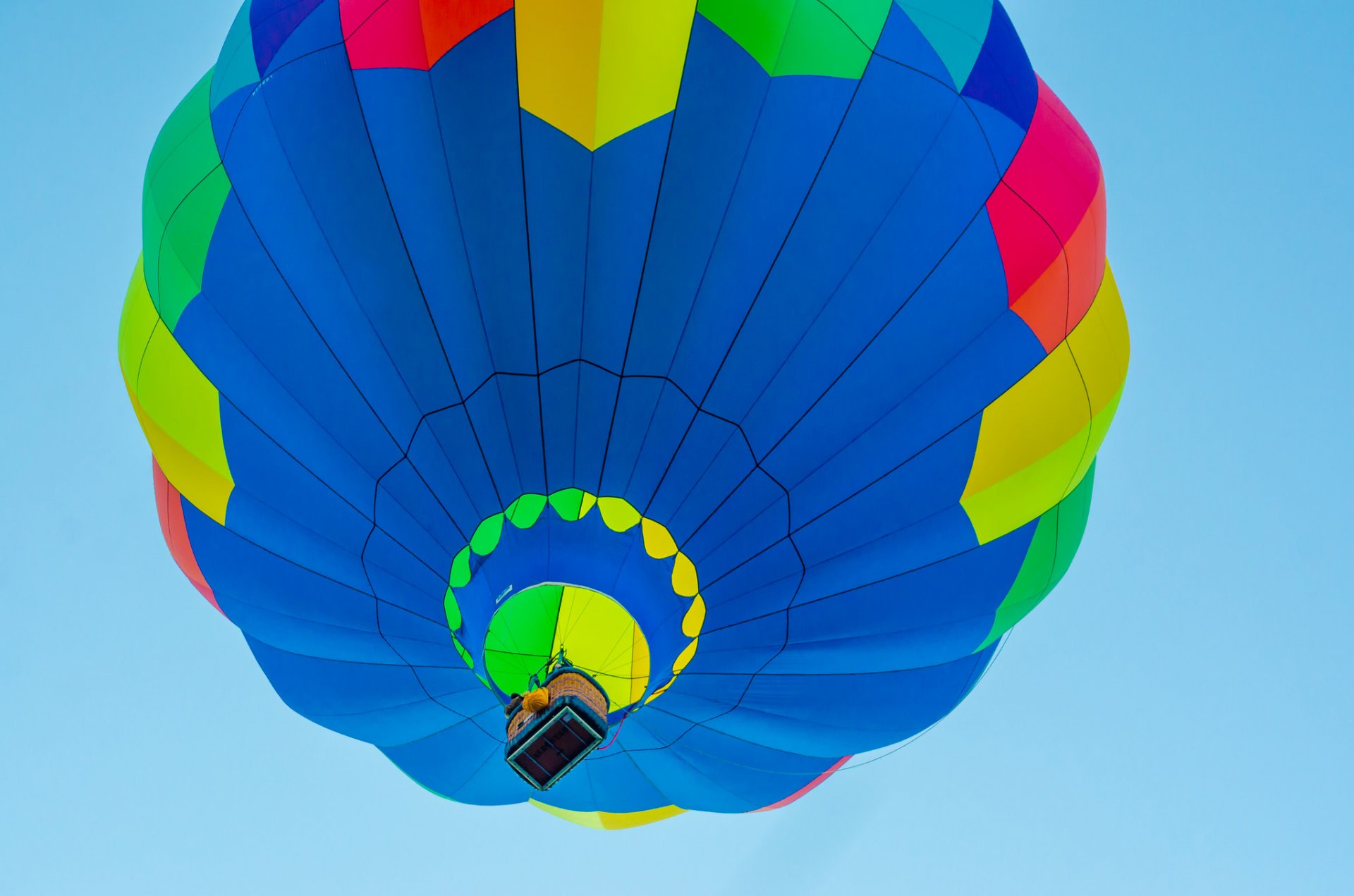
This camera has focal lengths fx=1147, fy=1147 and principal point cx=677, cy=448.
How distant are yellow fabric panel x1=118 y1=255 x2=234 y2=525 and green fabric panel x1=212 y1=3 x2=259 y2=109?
113 cm

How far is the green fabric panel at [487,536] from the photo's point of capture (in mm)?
5438

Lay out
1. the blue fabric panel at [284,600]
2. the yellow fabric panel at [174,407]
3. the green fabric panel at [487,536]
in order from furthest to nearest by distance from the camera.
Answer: the blue fabric panel at [284,600] → the yellow fabric panel at [174,407] → the green fabric panel at [487,536]

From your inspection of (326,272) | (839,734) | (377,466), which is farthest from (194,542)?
(839,734)

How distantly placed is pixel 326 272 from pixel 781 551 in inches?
97.5

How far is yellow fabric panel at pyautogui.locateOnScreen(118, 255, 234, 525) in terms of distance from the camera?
5.75 metres

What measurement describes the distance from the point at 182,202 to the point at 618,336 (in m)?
2.29

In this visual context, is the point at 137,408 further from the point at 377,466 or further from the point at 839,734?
the point at 839,734

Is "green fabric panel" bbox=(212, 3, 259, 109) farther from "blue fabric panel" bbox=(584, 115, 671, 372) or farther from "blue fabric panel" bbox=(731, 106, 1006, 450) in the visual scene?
"blue fabric panel" bbox=(731, 106, 1006, 450)

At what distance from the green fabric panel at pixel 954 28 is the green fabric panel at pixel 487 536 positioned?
293 cm

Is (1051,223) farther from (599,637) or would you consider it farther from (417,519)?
(417,519)

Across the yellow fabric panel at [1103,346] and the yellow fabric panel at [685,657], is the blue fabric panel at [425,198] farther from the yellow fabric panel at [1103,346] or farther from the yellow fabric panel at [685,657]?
the yellow fabric panel at [1103,346]

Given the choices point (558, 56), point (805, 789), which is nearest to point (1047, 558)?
point (805, 789)

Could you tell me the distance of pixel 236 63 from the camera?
555 cm

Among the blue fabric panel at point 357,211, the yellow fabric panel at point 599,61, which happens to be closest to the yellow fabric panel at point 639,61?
the yellow fabric panel at point 599,61
